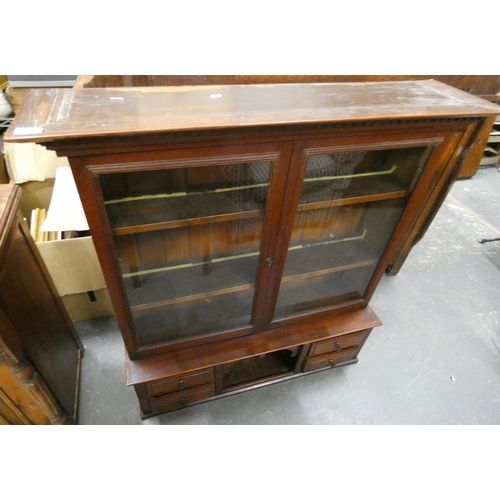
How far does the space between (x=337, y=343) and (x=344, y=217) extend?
57cm

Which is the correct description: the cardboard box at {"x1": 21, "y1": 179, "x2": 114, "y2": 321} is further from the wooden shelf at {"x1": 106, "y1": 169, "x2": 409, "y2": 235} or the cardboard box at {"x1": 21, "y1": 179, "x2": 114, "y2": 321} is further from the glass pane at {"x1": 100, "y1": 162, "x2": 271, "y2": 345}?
the wooden shelf at {"x1": 106, "y1": 169, "x2": 409, "y2": 235}

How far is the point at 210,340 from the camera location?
47.6 inches

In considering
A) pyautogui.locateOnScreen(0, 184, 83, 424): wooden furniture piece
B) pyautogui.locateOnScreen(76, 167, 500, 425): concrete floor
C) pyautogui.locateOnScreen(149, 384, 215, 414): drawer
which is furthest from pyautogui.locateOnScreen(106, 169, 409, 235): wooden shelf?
pyautogui.locateOnScreen(76, 167, 500, 425): concrete floor

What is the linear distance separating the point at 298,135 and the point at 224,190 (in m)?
0.27

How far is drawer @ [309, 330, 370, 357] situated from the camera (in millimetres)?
1368

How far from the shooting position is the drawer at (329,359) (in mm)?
1449

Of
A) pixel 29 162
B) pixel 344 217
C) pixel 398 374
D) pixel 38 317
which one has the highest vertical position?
pixel 344 217

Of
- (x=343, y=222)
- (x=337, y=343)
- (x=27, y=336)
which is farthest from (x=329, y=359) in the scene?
(x=27, y=336)

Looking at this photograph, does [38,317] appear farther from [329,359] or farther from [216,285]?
[329,359]

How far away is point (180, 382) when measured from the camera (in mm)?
1217

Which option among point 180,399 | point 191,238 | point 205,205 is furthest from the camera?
point 180,399

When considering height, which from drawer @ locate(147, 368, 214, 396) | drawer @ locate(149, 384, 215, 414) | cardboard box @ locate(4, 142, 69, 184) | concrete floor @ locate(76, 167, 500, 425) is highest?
cardboard box @ locate(4, 142, 69, 184)

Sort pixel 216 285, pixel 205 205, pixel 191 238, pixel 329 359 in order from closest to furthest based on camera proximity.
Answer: pixel 205 205, pixel 191 238, pixel 216 285, pixel 329 359

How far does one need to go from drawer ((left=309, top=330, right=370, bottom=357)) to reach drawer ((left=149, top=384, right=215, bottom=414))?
0.46 metres
